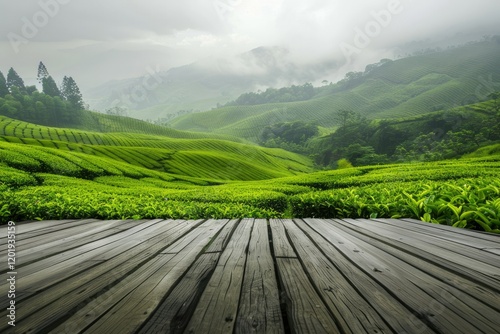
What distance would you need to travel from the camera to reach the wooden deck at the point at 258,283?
1.68 m

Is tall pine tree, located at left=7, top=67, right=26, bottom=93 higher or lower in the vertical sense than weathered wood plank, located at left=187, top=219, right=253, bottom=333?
higher

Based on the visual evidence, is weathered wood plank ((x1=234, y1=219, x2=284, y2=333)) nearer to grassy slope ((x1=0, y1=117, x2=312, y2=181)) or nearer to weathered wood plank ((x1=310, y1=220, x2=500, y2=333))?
weathered wood plank ((x1=310, y1=220, x2=500, y2=333))

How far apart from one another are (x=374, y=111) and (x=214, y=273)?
198550 mm

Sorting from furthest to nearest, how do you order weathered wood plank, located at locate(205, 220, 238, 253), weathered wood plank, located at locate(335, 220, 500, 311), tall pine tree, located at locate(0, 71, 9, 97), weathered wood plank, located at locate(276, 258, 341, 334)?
tall pine tree, located at locate(0, 71, 9, 97), weathered wood plank, located at locate(205, 220, 238, 253), weathered wood plank, located at locate(335, 220, 500, 311), weathered wood plank, located at locate(276, 258, 341, 334)

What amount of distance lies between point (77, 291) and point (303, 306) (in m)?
1.72

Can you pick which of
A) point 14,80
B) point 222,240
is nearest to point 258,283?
point 222,240

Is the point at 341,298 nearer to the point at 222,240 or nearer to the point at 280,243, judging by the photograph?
the point at 280,243

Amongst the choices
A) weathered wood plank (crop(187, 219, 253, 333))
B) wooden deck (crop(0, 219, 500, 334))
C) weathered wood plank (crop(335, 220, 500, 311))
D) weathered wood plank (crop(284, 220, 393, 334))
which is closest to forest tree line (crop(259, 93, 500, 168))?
weathered wood plank (crop(335, 220, 500, 311))

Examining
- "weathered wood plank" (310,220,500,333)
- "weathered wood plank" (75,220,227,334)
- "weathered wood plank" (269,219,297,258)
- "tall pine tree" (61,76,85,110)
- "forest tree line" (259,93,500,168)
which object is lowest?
"forest tree line" (259,93,500,168)

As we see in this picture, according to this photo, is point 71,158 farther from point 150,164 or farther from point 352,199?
point 352,199

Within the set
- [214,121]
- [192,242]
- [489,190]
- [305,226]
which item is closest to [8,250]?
[192,242]

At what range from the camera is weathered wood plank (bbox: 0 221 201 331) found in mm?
1756

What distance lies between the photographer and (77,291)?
2150 millimetres

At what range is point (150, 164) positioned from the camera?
38.1 metres
